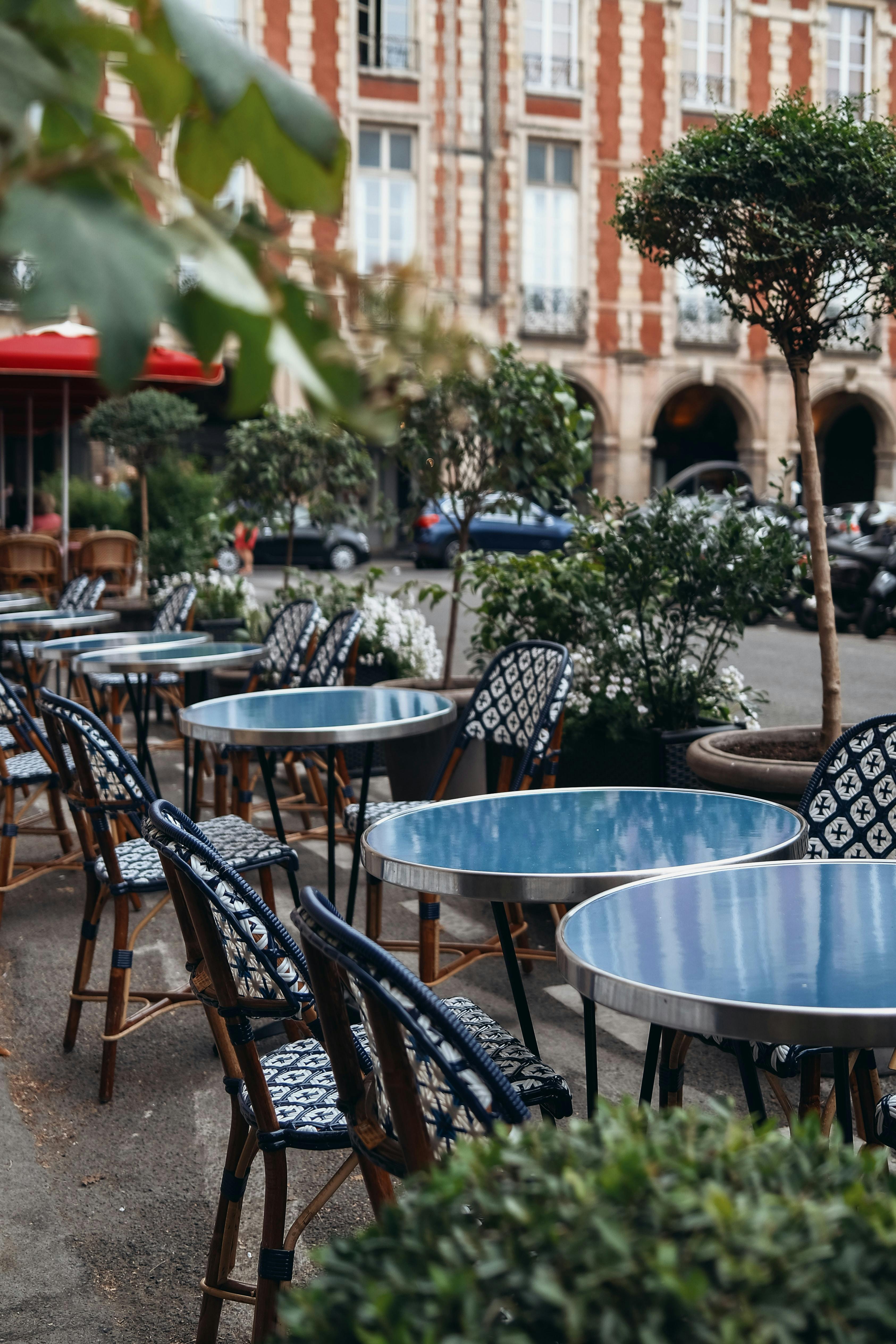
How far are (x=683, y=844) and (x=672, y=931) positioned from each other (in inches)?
22.6

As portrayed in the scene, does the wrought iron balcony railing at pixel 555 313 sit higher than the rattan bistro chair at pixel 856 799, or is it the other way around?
the wrought iron balcony railing at pixel 555 313

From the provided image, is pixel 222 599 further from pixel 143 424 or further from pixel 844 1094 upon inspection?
pixel 844 1094

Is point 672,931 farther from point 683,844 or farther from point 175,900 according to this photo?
point 175,900

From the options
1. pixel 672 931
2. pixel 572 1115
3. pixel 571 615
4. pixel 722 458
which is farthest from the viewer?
pixel 722 458

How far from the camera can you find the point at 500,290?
27.2m

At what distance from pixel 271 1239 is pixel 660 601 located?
338cm

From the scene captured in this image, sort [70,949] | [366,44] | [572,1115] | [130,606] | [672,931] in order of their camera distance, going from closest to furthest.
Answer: [672,931]
[572,1115]
[70,949]
[130,606]
[366,44]

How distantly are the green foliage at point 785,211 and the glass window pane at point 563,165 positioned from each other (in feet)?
79.9

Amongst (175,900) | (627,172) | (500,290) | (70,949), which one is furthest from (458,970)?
(627,172)

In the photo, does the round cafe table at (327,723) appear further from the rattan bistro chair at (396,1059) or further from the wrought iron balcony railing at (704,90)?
the wrought iron balcony railing at (704,90)

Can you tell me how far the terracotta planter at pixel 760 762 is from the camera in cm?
401

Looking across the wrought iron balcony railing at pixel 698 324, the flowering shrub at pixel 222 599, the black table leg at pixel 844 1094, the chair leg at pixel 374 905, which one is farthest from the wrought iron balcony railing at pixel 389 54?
the black table leg at pixel 844 1094

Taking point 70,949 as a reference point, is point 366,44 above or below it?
above

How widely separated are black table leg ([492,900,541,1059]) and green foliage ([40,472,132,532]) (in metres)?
10.9
